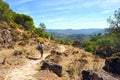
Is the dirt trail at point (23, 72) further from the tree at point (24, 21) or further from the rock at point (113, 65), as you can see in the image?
the tree at point (24, 21)

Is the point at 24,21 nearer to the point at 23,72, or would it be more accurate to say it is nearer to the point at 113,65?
the point at 23,72

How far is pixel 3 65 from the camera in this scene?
22.2m

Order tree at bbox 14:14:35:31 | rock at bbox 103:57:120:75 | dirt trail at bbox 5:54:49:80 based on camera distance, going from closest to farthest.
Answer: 1. dirt trail at bbox 5:54:49:80
2. rock at bbox 103:57:120:75
3. tree at bbox 14:14:35:31

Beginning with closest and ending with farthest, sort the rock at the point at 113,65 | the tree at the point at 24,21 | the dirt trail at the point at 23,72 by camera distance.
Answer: the dirt trail at the point at 23,72 → the rock at the point at 113,65 → the tree at the point at 24,21

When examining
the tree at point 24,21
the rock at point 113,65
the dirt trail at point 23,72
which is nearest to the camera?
the dirt trail at point 23,72

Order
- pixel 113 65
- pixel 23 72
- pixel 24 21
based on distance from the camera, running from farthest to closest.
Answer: pixel 24 21
pixel 23 72
pixel 113 65

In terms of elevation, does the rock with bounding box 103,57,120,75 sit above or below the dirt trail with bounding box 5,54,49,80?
above

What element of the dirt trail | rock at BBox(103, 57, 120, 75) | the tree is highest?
the tree

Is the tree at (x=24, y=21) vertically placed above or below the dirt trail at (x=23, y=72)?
above

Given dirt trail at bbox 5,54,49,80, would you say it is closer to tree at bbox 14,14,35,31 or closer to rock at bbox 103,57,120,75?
rock at bbox 103,57,120,75

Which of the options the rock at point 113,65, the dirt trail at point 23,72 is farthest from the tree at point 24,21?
the rock at point 113,65

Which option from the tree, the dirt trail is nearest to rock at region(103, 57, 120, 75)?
the dirt trail

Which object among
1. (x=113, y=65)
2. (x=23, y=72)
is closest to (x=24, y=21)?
(x=23, y=72)

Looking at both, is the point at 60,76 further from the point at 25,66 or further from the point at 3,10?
the point at 3,10
